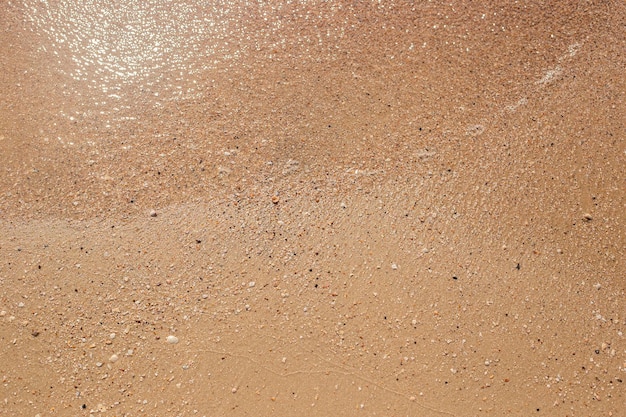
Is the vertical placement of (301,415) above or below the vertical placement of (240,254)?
below

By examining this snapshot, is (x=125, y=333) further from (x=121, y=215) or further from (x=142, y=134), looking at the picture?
(x=142, y=134)

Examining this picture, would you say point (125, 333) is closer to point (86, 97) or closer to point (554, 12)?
point (86, 97)

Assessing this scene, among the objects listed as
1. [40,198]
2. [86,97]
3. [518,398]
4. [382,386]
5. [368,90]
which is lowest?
[518,398]

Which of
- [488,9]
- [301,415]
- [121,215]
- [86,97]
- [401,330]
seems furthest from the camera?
[488,9]

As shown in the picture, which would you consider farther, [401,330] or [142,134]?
[142,134]

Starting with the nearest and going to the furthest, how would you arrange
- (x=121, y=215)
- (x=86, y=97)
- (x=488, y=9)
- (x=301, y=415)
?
(x=301, y=415) → (x=121, y=215) → (x=86, y=97) → (x=488, y=9)

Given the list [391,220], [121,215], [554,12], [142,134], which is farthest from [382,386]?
[554,12]
